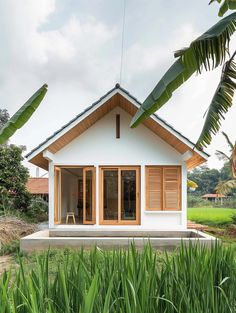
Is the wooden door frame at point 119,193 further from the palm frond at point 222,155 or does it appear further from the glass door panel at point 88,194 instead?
the palm frond at point 222,155

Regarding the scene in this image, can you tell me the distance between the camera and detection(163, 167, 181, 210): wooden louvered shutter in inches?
541

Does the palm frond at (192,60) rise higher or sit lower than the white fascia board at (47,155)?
higher

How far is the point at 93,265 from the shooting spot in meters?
3.06

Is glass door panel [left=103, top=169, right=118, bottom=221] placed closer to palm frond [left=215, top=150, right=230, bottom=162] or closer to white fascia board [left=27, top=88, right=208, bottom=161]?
white fascia board [left=27, top=88, right=208, bottom=161]

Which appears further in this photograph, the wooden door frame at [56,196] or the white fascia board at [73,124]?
the wooden door frame at [56,196]

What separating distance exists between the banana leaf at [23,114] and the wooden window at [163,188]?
8.95 m

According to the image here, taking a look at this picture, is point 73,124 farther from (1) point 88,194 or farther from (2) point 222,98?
(2) point 222,98

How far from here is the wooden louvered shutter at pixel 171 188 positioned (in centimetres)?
1375

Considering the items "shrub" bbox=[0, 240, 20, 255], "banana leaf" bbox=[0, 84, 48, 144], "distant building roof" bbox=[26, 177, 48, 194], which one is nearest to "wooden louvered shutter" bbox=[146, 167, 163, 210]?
"shrub" bbox=[0, 240, 20, 255]

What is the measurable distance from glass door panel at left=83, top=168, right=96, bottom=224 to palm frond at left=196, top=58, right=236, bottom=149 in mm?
7724

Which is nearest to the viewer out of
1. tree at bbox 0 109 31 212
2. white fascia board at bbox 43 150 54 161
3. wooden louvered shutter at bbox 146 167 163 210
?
white fascia board at bbox 43 150 54 161

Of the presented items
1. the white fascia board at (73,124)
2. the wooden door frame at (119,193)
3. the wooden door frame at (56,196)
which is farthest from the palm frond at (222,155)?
the wooden door frame at (56,196)

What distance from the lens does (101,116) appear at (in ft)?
45.6

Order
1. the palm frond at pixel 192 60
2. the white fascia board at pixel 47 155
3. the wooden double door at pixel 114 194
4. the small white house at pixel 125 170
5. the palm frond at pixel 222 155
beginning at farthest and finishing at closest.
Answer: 1. the palm frond at pixel 222 155
2. the wooden double door at pixel 114 194
3. the small white house at pixel 125 170
4. the white fascia board at pixel 47 155
5. the palm frond at pixel 192 60
